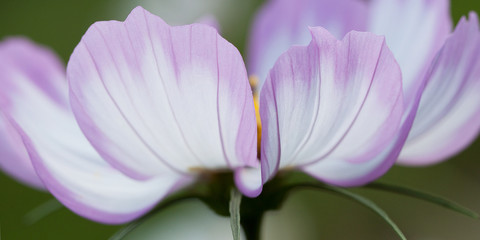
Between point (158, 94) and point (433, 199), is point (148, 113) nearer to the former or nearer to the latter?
point (158, 94)

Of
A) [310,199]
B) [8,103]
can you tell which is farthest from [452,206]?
[310,199]

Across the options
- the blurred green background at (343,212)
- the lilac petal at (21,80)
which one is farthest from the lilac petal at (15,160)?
the blurred green background at (343,212)

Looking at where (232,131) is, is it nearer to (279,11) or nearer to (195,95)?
(195,95)

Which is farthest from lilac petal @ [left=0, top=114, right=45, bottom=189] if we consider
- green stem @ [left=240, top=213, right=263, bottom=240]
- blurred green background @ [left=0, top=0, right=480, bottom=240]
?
blurred green background @ [left=0, top=0, right=480, bottom=240]

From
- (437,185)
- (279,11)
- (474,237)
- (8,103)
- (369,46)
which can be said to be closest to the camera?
(369,46)

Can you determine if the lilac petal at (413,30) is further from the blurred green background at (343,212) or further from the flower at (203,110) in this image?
the blurred green background at (343,212)

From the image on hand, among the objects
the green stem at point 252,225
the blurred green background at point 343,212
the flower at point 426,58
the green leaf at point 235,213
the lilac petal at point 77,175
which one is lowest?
the blurred green background at point 343,212
